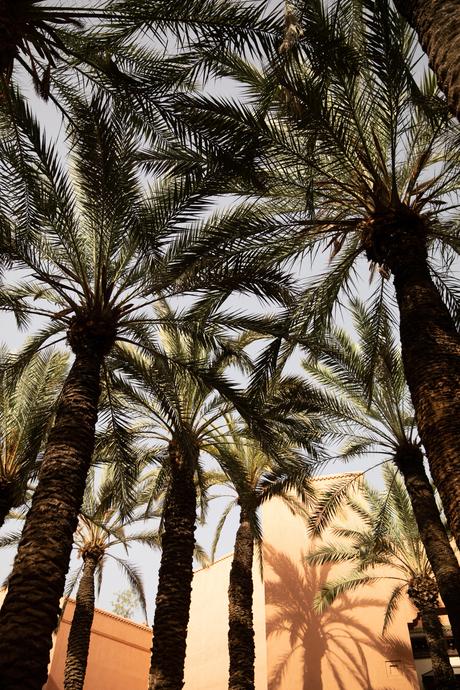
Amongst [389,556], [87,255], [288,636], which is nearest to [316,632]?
[288,636]

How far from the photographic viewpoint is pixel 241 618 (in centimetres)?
1235

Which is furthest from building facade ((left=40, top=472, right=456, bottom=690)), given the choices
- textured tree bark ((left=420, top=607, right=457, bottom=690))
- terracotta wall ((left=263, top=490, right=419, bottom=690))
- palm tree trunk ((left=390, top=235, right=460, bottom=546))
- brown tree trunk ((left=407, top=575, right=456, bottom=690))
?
palm tree trunk ((left=390, top=235, right=460, bottom=546))

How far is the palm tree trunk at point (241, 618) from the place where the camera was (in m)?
11.7

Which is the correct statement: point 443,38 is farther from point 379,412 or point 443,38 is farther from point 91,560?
point 91,560

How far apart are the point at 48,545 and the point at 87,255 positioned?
15.1 feet

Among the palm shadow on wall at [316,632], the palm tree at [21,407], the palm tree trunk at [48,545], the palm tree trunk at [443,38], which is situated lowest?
the palm tree trunk at [48,545]

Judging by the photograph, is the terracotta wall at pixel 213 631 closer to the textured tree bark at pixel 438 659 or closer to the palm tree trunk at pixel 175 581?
the textured tree bark at pixel 438 659

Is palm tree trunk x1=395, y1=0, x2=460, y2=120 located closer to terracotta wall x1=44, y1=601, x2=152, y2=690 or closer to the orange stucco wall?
the orange stucco wall

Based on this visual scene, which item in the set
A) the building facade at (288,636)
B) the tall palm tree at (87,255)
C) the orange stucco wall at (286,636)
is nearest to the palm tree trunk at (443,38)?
the tall palm tree at (87,255)

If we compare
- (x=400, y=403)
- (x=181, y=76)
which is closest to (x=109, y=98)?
(x=181, y=76)

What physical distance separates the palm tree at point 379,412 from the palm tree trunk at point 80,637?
7.10m

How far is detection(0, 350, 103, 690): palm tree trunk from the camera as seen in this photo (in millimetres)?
4523

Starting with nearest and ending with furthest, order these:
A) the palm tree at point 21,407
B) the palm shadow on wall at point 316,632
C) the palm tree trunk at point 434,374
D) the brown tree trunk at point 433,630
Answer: the palm tree trunk at point 434,374 < the palm tree at point 21,407 < the brown tree trunk at point 433,630 < the palm shadow on wall at point 316,632

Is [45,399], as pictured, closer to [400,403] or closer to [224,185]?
[224,185]
